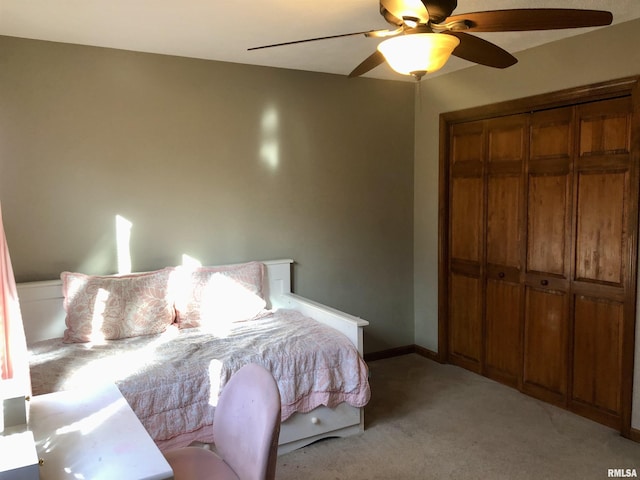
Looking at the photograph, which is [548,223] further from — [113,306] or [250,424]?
[113,306]

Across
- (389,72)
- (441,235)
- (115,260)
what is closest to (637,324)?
(441,235)

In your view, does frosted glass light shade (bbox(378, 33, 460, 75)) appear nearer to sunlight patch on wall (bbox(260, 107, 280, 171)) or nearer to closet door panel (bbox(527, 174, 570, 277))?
closet door panel (bbox(527, 174, 570, 277))

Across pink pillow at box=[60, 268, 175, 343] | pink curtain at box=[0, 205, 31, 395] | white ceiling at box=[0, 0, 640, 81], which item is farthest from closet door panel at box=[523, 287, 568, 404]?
pink curtain at box=[0, 205, 31, 395]

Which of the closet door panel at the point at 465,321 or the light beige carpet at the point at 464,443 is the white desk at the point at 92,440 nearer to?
the light beige carpet at the point at 464,443

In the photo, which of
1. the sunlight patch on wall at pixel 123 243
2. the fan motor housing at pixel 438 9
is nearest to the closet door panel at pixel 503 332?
the fan motor housing at pixel 438 9

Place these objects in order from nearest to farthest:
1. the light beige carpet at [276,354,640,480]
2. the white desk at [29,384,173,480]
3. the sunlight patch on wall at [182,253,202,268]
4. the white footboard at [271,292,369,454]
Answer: the white desk at [29,384,173,480] < the light beige carpet at [276,354,640,480] < the white footboard at [271,292,369,454] < the sunlight patch on wall at [182,253,202,268]

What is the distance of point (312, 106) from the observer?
156 inches

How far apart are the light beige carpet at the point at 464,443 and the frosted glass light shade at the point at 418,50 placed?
2.03 metres

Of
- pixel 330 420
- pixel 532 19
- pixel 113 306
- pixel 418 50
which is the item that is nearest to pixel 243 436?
pixel 330 420

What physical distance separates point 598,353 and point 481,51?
2.07m

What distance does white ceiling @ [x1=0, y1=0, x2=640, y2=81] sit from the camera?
2.54 metres

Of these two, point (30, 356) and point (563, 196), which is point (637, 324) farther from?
point (30, 356)

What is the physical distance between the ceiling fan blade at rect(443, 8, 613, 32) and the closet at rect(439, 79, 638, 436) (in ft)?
4.22

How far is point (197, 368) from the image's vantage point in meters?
2.59
